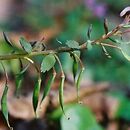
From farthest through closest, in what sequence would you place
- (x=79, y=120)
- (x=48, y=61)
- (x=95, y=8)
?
(x=95, y=8)
(x=79, y=120)
(x=48, y=61)

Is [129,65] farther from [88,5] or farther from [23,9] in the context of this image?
[23,9]

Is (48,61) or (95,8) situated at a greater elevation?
(48,61)

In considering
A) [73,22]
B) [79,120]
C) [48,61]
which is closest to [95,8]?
[73,22]

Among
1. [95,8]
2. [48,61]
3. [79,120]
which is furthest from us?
[95,8]

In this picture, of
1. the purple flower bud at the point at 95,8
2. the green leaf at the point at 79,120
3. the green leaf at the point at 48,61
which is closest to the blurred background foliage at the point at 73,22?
the purple flower bud at the point at 95,8

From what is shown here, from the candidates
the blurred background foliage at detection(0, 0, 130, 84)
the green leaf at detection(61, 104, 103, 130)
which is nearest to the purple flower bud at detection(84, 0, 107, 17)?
the blurred background foliage at detection(0, 0, 130, 84)

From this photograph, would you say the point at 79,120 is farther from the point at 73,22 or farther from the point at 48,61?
the point at 73,22

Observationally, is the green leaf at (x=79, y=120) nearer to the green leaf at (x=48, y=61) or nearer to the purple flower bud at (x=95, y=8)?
the green leaf at (x=48, y=61)
